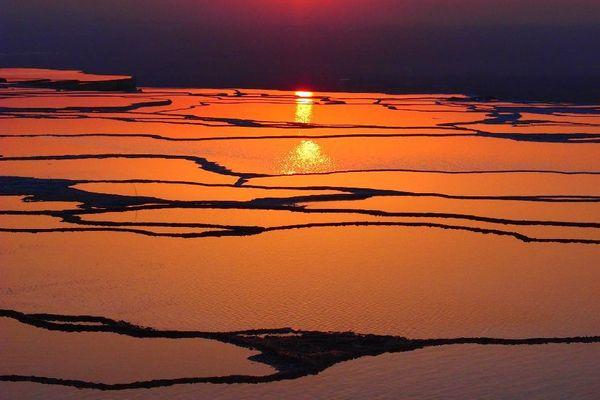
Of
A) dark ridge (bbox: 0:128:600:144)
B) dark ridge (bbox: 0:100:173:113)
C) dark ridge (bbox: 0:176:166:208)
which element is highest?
dark ridge (bbox: 0:100:173:113)

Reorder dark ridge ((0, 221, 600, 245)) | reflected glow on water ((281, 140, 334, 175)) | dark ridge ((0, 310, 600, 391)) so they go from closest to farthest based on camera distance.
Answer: dark ridge ((0, 310, 600, 391)), dark ridge ((0, 221, 600, 245)), reflected glow on water ((281, 140, 334, 175))

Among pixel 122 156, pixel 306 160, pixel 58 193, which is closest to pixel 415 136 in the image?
pixel 306 160

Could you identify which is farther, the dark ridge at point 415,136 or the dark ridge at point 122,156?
the dark ridge at point 415,136

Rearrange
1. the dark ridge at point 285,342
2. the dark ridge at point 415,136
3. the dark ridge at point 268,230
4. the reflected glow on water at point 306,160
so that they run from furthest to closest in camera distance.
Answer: the dark ridge at point 415,136 → the reflected glow on water at point 306,160 → the dark ridge at point 268,230 → the dark ridge at point 285,342

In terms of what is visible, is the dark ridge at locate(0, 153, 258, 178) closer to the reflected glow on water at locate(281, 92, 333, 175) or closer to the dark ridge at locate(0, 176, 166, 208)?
the reflected glow on water at locate(281, 92, 333, 175)

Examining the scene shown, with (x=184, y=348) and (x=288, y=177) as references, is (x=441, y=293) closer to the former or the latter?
(x=184, y=348)

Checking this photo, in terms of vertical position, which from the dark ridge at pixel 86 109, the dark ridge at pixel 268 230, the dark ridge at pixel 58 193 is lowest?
the dark ridge at pixel 268 230

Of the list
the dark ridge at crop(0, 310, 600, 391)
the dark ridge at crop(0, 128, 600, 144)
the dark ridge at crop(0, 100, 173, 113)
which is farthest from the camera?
the dark ridge at crop(0, 100, 173, 113)

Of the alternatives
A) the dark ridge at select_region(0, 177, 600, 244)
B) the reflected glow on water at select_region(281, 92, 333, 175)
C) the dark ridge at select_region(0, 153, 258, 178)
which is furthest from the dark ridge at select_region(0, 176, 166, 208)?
the reflected glow on water at select_region(281, 92, 333, 175)

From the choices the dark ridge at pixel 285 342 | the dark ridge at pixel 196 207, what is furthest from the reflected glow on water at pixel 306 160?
the dark ridge at pixel 285 342

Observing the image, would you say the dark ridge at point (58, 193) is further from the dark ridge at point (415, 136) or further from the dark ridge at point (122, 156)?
the dark ridge at point (415, 136)
